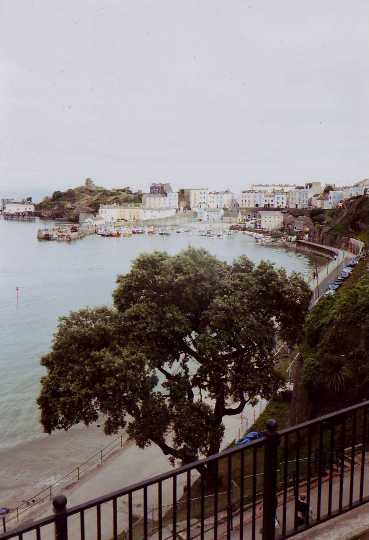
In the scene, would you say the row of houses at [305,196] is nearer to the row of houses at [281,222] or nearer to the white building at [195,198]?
the row of houses at [281,222]

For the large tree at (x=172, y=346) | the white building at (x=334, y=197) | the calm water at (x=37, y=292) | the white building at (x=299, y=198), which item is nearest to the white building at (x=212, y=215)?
the white building at (x=299, y=198)

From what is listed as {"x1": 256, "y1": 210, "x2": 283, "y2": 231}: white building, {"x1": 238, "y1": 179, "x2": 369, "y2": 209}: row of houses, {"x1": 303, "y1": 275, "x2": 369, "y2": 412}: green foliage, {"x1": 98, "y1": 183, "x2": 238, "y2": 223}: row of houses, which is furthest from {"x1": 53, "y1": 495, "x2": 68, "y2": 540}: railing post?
{"x1": 98, "y1": 183, "x2": 238, "y2": 223}: row of houses

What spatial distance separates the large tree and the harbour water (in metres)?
6.05

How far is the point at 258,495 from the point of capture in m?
8.55

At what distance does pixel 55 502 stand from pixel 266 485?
58.2 inches

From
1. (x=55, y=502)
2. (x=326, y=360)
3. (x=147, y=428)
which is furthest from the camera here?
(x=326, y=360)

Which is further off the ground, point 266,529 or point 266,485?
point 266,485

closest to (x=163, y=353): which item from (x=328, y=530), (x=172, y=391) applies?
A: (x=172, y=391)

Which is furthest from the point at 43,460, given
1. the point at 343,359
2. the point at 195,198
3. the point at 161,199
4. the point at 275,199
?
the point at 195,198

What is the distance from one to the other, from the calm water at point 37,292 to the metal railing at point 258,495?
8.95m

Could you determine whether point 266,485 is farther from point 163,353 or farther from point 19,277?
point 19,277

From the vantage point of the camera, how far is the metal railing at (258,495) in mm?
2898

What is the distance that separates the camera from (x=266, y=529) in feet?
11.1

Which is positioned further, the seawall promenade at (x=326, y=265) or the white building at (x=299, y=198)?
the white building at (x=299, y=198)
